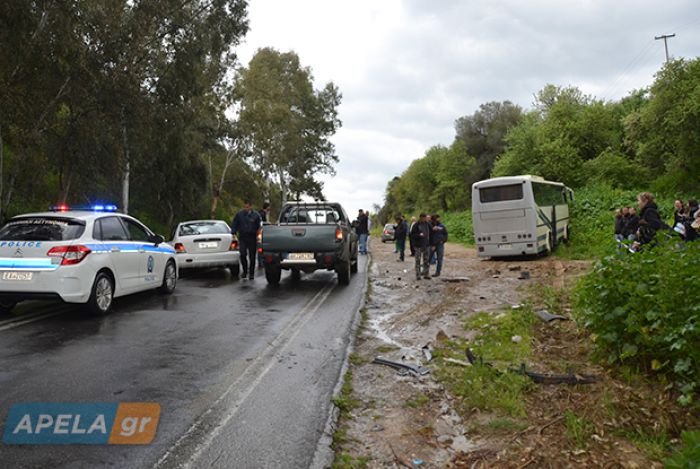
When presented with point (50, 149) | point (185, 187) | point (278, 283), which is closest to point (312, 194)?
point (185, 187)

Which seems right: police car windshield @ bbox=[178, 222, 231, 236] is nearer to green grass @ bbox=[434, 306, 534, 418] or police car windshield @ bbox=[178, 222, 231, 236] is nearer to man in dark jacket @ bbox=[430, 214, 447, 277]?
man in dark jacket @ bbox=[430, 214, 447, 277]

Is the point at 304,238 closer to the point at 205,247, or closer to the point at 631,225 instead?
the point at 205,247

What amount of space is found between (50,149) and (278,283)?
41.5 ft

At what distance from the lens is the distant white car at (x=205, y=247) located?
1436 centimetres

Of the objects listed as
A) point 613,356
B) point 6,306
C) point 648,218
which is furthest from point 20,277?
point 648,218

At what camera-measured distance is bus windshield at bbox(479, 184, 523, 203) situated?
66.0ft

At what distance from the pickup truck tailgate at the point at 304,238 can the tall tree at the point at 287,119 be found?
25.8 metres

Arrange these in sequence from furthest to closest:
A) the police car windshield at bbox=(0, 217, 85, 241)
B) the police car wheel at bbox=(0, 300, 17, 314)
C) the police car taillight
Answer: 1. the police car wheel at bbox=(0, 300, 17, 314)
2. the police car windshield at bbox=(0, 217, 85, 241)
3. the police car taillight

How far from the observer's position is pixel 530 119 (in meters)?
58.6

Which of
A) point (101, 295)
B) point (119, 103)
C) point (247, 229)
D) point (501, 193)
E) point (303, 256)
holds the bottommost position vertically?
point (101, 295)

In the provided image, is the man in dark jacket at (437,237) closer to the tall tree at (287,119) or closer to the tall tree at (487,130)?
the tall tree at (287,119)

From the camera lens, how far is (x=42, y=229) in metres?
8.17

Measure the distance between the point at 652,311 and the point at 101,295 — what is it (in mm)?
7741

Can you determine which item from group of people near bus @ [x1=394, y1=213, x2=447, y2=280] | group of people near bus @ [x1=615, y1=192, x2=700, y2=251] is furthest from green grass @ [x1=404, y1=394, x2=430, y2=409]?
group of people near bus @ [x1=394, y1=213, x2=447, y2=280]
